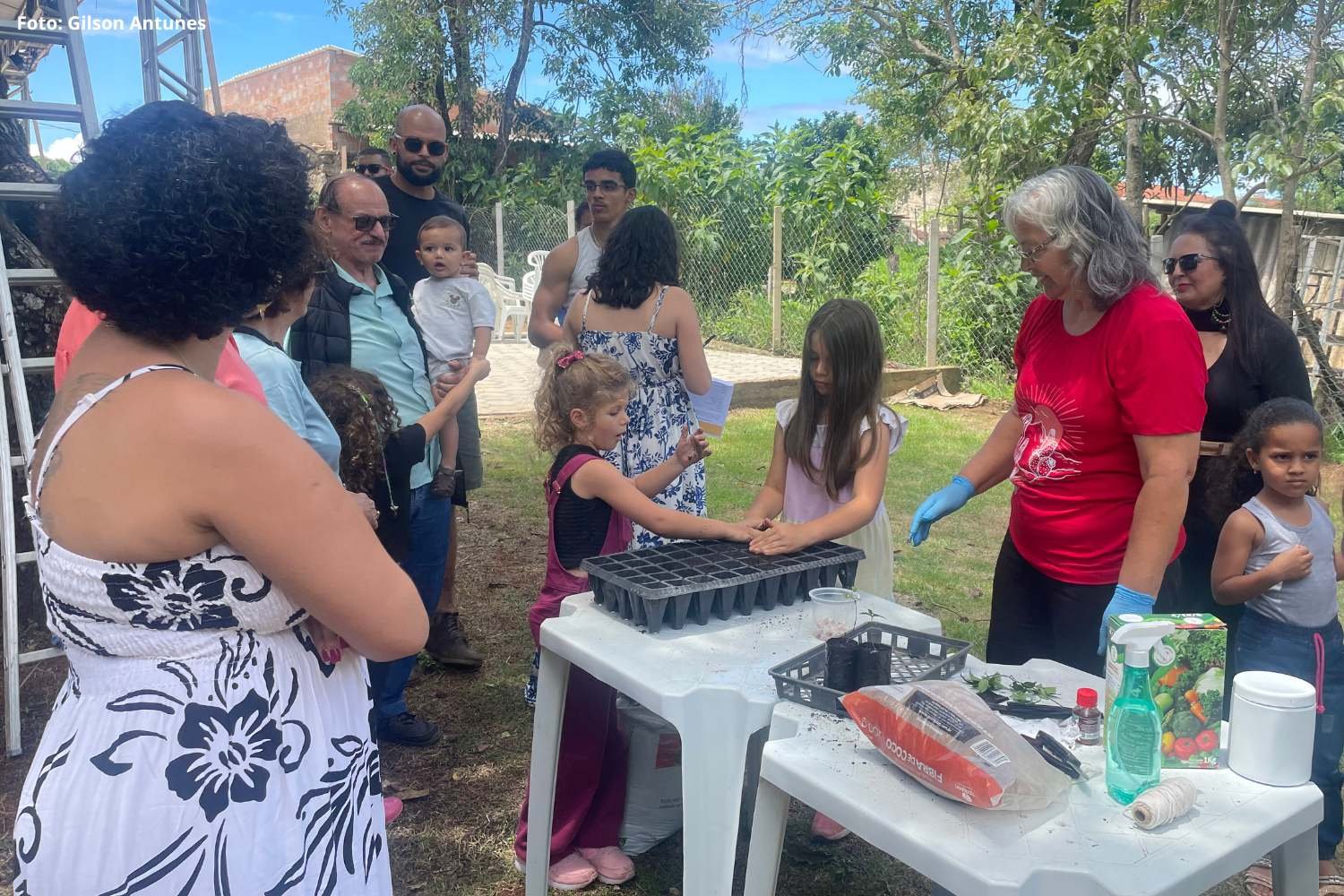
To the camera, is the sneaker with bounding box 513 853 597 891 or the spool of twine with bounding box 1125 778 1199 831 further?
the sneaker with bounding box 513 853 597 891

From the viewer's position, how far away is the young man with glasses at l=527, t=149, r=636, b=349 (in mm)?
4133

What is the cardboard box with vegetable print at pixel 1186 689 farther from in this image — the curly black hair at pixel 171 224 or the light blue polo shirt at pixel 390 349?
the light blue polo shirt at pixel 390 349

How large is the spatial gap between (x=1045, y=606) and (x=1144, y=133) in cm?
805

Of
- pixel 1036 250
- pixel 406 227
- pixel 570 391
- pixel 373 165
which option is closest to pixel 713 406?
pixel 570 391

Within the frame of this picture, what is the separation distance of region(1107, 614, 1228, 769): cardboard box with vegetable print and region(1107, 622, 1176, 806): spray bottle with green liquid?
0.17 feet

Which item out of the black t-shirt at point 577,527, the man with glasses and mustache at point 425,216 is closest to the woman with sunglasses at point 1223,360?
the black t-shirt at point 577,527

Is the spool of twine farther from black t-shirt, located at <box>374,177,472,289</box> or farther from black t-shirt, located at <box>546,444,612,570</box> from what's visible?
black t-shirt, located at <box>374,177,472,289</box>

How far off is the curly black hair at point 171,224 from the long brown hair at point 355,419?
3.87 feet

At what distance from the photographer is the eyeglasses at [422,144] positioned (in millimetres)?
3918

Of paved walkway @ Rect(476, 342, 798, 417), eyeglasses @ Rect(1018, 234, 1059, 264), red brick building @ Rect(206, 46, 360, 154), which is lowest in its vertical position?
paved walkway @ Rect(476, 342, 798, 417)

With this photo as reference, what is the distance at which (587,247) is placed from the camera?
13.6 feet

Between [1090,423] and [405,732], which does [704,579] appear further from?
[405,732]

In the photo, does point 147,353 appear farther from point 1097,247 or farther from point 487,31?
point 487,31

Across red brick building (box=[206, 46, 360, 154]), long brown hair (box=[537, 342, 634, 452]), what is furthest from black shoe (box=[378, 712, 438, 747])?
red brick building (box=[206, 46, 360, 154])
